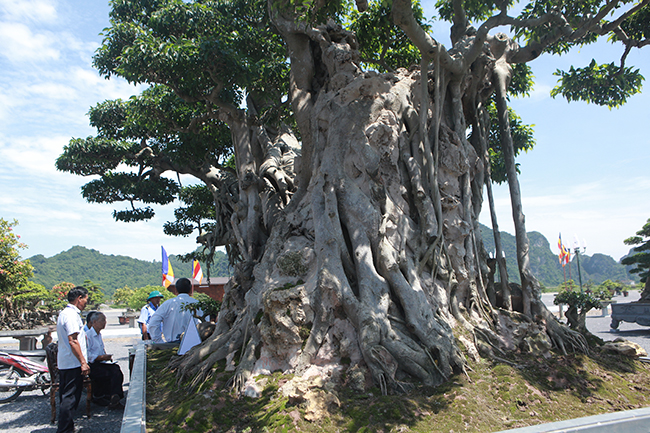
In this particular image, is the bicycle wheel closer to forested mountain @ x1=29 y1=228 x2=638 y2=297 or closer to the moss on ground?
the moss on ground

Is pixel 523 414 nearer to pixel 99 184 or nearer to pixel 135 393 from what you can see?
pixel 135 393

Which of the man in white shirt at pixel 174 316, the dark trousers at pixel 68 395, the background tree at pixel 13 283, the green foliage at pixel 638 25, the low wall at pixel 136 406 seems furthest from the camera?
the background tree at pixel 13 283

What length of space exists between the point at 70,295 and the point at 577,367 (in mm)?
6684

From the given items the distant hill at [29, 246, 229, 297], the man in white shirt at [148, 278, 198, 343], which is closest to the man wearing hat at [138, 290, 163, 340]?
the man in white shirt at [148, 278, 198, 343]

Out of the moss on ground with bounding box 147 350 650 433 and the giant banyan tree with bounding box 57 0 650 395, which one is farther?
the giant banyan tree with bounding box 57 0 650 395

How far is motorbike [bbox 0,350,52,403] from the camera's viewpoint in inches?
266

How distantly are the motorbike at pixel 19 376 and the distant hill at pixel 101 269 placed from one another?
2441 inches

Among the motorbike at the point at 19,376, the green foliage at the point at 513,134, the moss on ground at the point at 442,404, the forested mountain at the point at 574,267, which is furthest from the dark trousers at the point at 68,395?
the forested mountain at the point at 574,267

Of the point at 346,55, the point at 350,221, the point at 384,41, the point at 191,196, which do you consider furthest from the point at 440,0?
the point at 191,196

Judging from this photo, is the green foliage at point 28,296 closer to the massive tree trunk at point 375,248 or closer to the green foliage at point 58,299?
the green foliage at point 58,299

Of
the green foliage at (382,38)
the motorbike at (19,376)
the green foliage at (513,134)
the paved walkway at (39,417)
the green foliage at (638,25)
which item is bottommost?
the paved walkway at (39,417)

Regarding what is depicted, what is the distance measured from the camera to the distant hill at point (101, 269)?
70.8 meters

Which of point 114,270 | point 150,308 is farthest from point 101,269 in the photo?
point 150,308

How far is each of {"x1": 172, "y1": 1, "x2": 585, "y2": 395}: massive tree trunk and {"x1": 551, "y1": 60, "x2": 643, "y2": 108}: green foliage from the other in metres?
2.50
